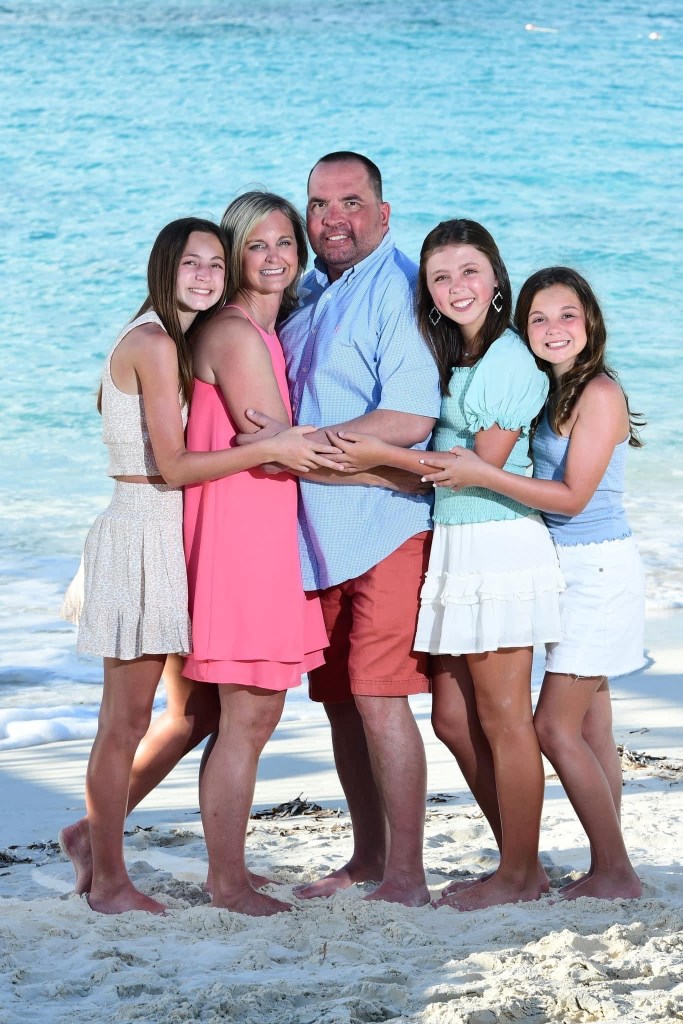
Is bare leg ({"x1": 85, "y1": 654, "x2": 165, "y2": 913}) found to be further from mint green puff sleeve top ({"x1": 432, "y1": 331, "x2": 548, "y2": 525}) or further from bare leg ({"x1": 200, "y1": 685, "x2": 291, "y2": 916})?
mint green puff sleeve top ({"x1": 432, "y1": 331, "x2": 548, "y2": 525})

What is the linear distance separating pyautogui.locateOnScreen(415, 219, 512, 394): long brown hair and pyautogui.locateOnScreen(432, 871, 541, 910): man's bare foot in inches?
50.1

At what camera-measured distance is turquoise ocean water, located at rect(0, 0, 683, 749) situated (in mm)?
14734

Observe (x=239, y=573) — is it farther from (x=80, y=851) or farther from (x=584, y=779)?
(x=584, y=779)

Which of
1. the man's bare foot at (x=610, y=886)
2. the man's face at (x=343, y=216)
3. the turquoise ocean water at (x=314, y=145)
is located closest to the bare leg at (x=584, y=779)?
the man's bare foot at (x=610, y=886)

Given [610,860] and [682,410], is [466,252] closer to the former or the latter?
[610,860]

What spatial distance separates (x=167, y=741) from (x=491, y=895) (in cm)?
94

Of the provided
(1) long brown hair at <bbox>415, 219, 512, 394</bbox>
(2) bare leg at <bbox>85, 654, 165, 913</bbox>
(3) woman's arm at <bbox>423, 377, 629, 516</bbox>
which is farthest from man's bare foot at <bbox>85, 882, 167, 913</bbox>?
(1) long brown hair at <bbox>415, 219, 512, 394</bbox>

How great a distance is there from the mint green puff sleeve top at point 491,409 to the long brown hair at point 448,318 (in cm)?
4

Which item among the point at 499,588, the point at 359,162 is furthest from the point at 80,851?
the point at 359,162

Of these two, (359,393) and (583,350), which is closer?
(583,350)

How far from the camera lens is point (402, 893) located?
3.18m

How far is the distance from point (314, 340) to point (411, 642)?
84cm

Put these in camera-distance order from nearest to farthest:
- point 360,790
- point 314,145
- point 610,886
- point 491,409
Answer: point 491,409, point 610,886, point 360,790, point 314,145

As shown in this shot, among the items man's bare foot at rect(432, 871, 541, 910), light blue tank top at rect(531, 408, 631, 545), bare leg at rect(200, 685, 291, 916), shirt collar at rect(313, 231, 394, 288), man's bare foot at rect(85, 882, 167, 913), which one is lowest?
man's bare foot at rect(85, 882, 167, 913)
